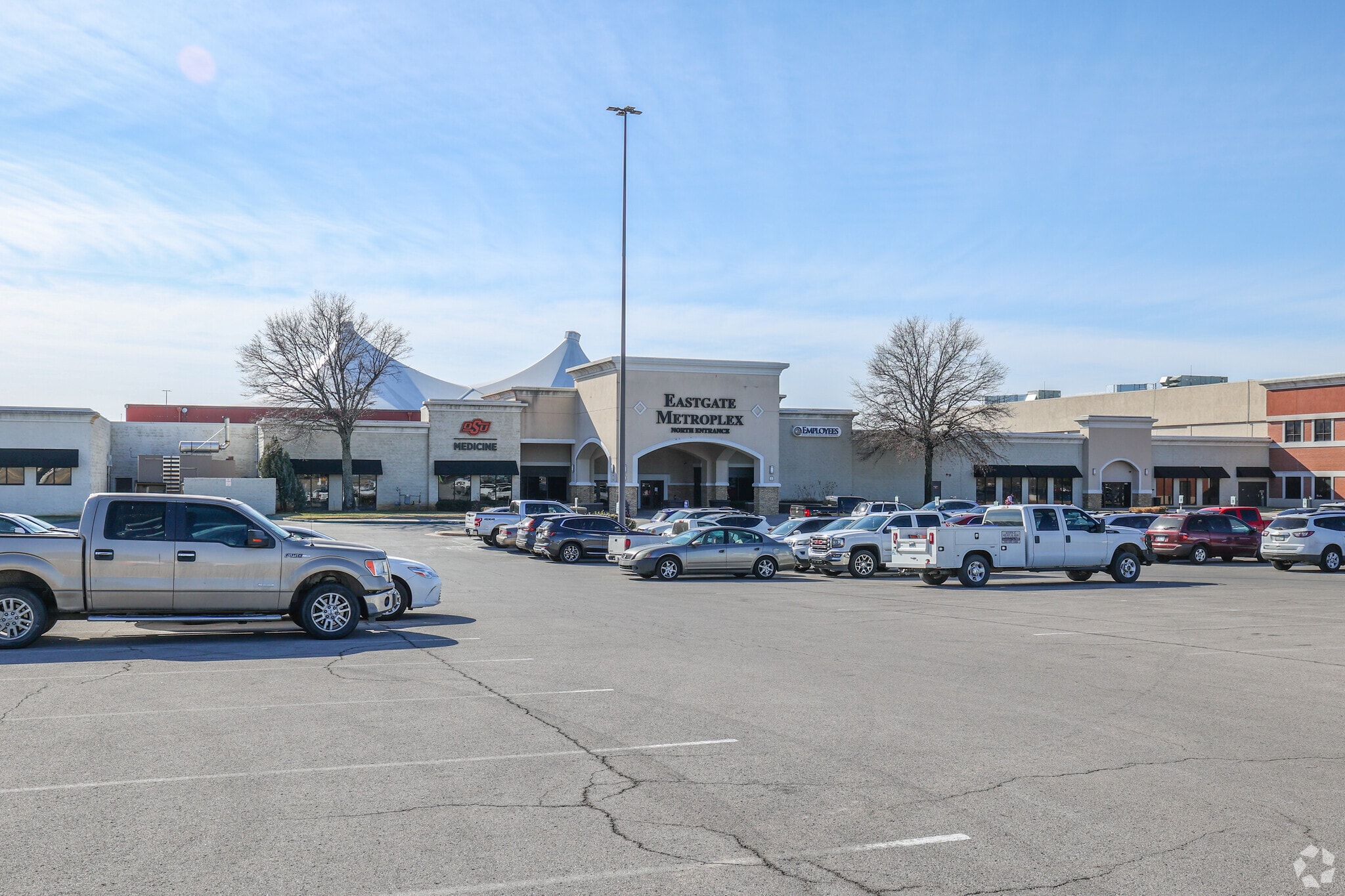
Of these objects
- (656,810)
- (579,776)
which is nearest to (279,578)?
(579,776)

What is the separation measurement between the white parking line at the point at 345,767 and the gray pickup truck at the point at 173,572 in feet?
22.7

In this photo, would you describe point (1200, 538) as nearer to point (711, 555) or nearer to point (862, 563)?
point (862, 563)

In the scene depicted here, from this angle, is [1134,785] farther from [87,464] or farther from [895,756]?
[87,464]

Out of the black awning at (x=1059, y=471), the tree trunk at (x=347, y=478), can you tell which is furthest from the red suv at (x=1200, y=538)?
the tree trunk at (x=347, y=478)

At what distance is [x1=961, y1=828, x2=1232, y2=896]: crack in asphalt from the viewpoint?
527cm

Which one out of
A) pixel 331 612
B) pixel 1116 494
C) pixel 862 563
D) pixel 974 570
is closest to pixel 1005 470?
pixel 1116 494

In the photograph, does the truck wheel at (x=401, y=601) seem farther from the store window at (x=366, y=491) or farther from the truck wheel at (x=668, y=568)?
the store window at (x=366, y=491)

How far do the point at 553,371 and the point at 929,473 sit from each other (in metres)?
36.4

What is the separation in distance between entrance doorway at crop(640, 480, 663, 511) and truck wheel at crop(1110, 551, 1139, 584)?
42.6 metres

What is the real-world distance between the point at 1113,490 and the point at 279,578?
6749 centimetres

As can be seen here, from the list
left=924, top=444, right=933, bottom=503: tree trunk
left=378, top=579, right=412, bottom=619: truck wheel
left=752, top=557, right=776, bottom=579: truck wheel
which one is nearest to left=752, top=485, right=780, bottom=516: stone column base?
left=924, top=444, right=933, bottom=503: tree trunk

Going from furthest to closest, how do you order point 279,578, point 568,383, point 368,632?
point 568,383 < point 368,632 < point 279,578

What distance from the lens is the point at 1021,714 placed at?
9.53 metres

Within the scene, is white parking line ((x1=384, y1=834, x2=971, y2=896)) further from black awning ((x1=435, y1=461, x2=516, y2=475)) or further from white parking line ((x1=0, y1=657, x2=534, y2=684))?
black awning ((x1=435, y1=461, x2=516, y2=475))
